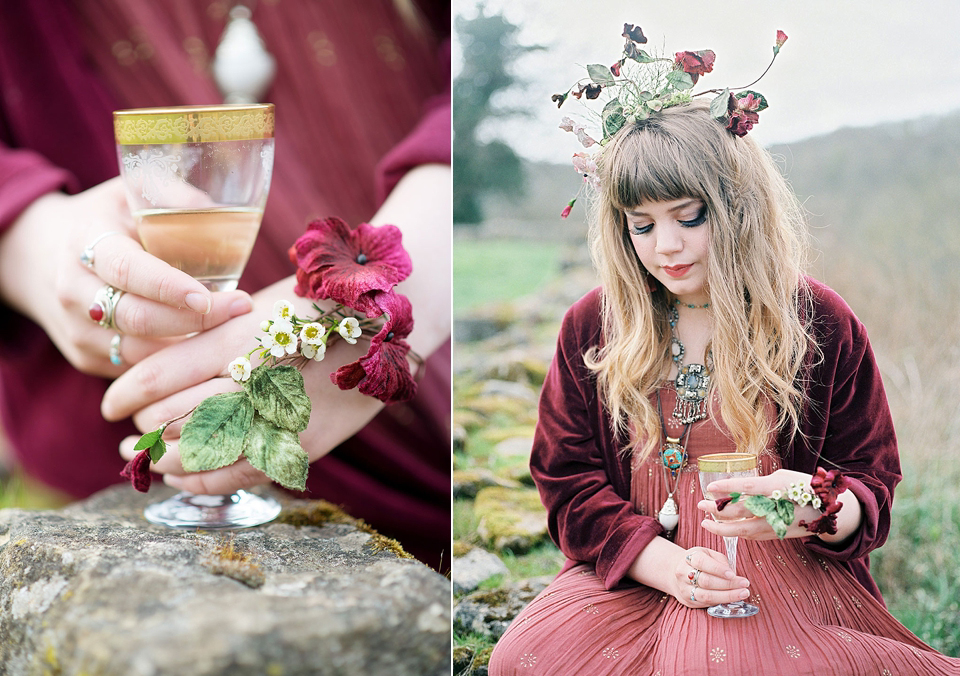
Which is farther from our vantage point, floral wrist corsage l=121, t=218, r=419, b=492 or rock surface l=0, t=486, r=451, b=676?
floral wrist corsage l=121, t=218, r=419, b=492

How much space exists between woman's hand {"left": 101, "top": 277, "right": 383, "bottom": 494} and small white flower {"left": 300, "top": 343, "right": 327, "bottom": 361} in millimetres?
61

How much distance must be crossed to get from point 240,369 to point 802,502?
0.74 metres

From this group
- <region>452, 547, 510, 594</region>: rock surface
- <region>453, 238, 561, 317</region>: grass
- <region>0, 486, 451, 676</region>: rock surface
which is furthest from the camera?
<region>453, 238, 561, 317</region>: grass

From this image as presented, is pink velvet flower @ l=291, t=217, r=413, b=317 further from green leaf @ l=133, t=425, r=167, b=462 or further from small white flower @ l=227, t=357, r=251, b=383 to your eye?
green leaf @ l=133, t=425, r=167, b=462

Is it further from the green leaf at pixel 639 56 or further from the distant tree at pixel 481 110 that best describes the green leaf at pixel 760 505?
the distant tree at pixel 481 110

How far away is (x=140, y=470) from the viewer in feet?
3.61

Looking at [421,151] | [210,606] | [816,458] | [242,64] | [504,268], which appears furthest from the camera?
[504,268]

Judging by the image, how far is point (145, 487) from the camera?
3.67ft

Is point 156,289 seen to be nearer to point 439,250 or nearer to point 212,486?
point 212,486

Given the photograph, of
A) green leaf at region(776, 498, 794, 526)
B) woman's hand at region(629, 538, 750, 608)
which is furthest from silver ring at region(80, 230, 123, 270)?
green leaf at region(776, 498, 794, 526)

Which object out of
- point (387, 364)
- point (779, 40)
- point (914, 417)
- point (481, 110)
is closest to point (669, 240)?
point (779, 40)

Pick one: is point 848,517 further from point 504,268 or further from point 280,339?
point 504,268

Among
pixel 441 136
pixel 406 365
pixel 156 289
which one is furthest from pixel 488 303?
pixel 156 289

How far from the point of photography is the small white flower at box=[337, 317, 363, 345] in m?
1.13
